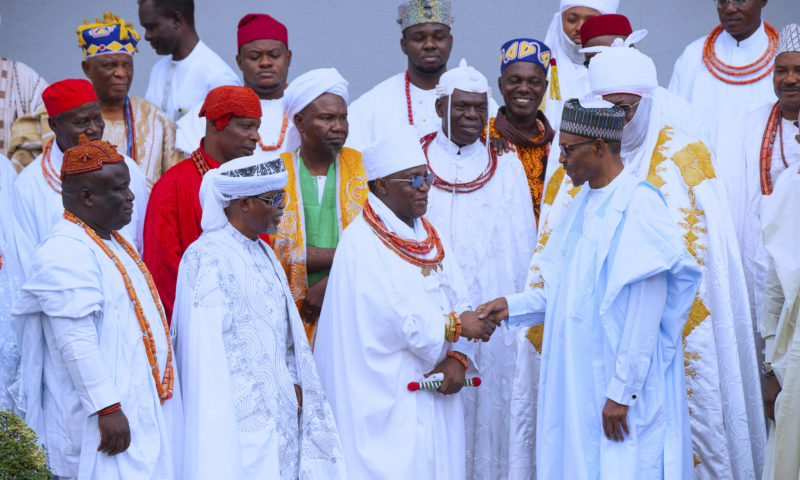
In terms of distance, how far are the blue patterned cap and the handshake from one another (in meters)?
2.03

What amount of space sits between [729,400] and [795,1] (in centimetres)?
497

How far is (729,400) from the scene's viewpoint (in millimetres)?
5863

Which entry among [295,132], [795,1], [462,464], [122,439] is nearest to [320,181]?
[295,132]

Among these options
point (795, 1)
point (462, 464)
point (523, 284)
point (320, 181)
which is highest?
point (795, 1)

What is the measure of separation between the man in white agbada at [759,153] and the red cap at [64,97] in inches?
156

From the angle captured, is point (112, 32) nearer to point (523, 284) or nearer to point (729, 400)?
point (523, 284)

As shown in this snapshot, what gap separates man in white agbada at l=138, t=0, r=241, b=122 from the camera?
811 cm

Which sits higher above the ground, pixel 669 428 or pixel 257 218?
pixel 257 218

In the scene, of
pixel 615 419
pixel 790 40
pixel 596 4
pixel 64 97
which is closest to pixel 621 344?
pixel 615 419

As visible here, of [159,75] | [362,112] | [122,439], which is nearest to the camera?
[122,439]

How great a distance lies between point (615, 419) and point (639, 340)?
0.38 m

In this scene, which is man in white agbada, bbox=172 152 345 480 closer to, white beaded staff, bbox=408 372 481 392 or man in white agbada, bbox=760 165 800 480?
white beaded staff, bbox=408 372 481 392

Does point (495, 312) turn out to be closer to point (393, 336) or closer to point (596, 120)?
point (393, 336)

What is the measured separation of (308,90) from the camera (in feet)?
20.9
